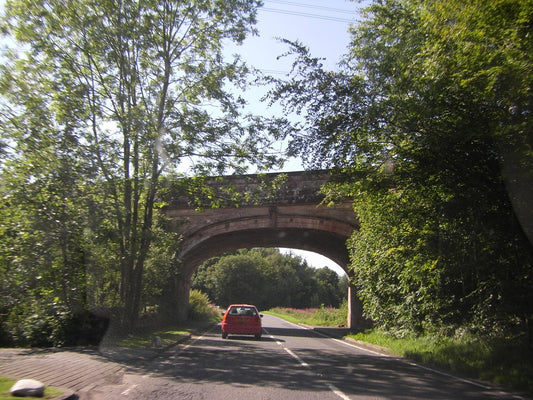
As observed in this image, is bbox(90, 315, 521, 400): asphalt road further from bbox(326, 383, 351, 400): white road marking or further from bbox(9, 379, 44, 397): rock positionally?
bbox(9, 379, 44, 397): rock

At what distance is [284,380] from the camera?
8602 millimetres

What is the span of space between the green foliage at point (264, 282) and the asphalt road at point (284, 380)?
5006 cm

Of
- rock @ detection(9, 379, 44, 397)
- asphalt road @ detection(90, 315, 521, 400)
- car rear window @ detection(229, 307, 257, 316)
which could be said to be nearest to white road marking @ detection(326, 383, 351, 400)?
asphalt road @ detection(90, 315, 521, 400)

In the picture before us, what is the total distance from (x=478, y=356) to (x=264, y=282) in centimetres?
6671

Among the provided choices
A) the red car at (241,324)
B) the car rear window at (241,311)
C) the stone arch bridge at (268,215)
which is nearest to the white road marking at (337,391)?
the red car at (241,324)

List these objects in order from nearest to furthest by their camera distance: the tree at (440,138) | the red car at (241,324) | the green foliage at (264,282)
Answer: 1. the tree at (440,138)
2. the red car at (241,324)
3. the green foliage at (264,282)

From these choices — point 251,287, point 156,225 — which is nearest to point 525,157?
point 156,225

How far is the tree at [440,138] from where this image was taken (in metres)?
7.79

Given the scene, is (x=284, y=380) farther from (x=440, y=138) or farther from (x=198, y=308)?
(x=198, y=308)

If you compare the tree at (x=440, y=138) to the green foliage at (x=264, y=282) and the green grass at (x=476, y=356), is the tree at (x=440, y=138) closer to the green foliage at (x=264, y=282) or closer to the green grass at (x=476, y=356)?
the green grass at (x=476, y=356)

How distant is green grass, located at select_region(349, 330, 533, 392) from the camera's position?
28.8ft

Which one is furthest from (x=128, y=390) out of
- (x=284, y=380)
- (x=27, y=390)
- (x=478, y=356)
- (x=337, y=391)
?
(x=478, y=356)

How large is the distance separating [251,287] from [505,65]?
69104 mm

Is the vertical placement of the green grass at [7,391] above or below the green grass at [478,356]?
below
